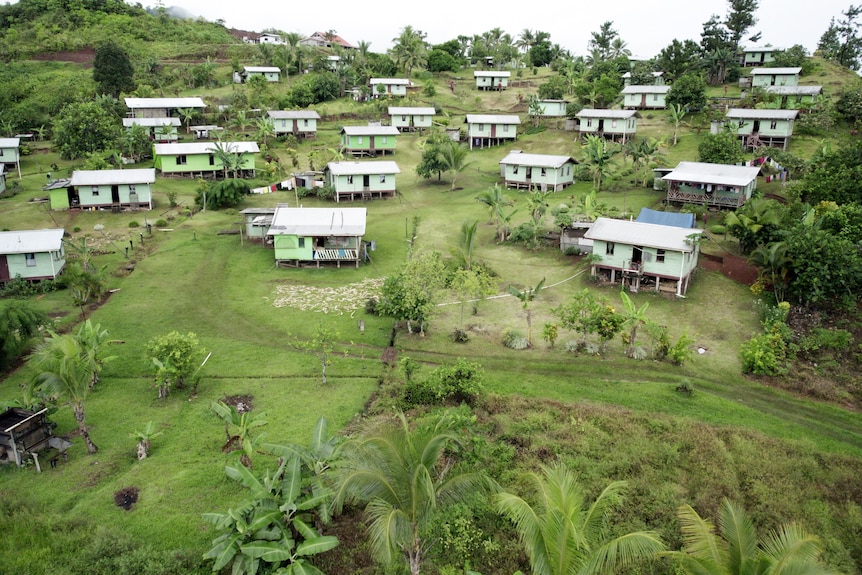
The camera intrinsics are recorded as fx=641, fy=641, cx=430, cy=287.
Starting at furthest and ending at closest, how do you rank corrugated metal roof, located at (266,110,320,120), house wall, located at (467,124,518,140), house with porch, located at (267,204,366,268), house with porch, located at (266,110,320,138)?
1. house with porch, located at (266,110,320,138)
2. corrugated metal roof, located at (266,110,320,120)
3. house wall, located at (467,124,518,140)
4. house with porch, located at (267,204,366,268)

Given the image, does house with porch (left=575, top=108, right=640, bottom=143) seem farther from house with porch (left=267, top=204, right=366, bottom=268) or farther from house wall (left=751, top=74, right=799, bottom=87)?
house with porch (left=267, top=204, right=366, bottom=268)

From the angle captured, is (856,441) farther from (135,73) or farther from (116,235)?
(135,73)

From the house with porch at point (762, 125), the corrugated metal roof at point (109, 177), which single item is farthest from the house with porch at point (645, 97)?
the corrugated metal roof at point (109, 177)

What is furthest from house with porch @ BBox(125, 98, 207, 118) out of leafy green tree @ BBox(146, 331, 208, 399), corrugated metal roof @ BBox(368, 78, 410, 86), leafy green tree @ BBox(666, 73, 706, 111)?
leafy green tree @ BBox(146, 331, 208, 399)

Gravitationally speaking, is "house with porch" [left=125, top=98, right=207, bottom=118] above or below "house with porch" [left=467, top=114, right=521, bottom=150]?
above

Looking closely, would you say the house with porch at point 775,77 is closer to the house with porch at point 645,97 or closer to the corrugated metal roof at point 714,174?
the house with porch at point 645,97

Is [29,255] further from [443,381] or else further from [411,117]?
→ [411,117]

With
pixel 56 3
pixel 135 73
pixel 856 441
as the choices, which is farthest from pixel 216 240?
pixel 56 3
